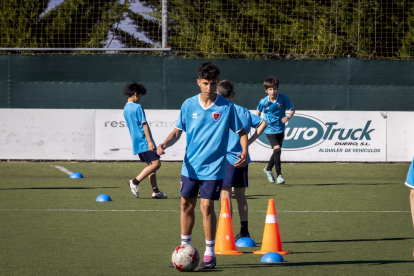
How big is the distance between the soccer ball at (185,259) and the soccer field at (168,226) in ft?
0.36

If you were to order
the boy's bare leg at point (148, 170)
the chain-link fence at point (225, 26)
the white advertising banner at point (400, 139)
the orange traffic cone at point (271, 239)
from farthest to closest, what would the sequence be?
1. the chain-link fence at point (225, 26)
2. the white advertising banner at point (400, 139)
3. the boy's bare leg at point (148, 170)
4. the orange traffic cone at point (271, 239)

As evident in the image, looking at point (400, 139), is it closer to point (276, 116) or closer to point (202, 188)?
point (276, 116)

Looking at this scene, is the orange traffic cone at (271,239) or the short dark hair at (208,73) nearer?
the short dark hair at (208,73)

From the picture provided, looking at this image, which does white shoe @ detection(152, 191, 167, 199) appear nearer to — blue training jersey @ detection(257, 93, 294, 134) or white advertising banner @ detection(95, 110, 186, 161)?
blue training jersey @ detection(257, 93, 294, 134)

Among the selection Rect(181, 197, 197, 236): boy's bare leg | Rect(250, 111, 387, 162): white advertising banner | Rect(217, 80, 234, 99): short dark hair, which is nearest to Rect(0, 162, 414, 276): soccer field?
Rect(181, 197, 197, 236): boy's bare leg

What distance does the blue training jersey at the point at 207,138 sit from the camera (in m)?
6.66

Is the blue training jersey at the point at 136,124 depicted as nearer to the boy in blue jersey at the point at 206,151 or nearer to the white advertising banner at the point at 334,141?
the boy in blue jersey at the point at 206,151

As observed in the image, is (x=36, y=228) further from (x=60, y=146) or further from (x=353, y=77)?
(x=353, y=77)

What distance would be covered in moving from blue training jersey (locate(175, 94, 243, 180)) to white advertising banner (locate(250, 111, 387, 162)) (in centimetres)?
1139

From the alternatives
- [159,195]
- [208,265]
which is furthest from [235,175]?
[159,195]

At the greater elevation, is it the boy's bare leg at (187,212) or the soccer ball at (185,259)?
the boy's bare leg at (187,212)

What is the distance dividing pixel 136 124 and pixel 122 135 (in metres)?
6.17

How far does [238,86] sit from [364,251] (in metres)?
11.8

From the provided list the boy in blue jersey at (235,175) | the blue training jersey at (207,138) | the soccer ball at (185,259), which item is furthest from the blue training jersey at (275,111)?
the soccer ball at (185,259)
